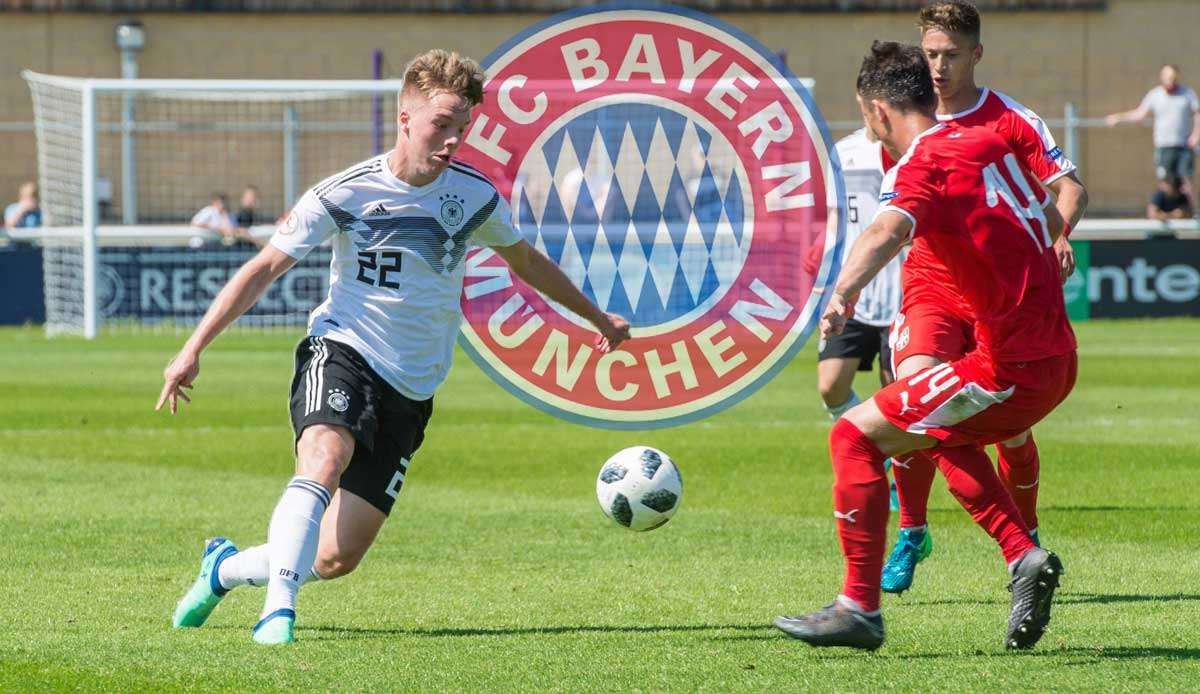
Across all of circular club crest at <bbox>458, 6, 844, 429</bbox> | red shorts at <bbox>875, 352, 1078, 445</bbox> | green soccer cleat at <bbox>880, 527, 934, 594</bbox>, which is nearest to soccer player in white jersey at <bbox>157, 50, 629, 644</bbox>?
red shorts at <bbox>875, 352, 1078, 445</bbox>

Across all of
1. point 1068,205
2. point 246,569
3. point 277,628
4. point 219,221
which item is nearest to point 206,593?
point 246,569

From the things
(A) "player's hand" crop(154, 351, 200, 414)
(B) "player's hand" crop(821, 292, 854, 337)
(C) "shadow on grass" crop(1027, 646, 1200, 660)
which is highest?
(B) "player's hand" crop(821, 292, 854, 337)

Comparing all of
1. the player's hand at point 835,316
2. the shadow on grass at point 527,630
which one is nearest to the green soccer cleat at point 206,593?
the shadow on grass at point 527,630

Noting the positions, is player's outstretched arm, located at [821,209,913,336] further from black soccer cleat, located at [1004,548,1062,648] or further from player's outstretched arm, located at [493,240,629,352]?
player's outstretched arm, located at [493,240,629,352]

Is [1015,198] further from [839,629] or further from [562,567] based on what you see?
[562,567]

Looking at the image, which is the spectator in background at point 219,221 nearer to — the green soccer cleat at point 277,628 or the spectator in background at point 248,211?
the spectator in background at point 248,211

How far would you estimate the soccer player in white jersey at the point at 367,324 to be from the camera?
5918 millimetres

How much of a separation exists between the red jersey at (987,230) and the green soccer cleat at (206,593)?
255 cm

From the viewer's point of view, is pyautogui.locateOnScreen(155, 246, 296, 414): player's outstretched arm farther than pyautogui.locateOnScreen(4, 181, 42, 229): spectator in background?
No

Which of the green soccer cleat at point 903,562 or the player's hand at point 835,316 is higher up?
the player's hand at point 835,316

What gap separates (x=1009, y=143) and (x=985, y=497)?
5.68ft

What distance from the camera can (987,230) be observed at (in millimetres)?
5754

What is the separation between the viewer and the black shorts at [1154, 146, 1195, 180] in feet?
87.1

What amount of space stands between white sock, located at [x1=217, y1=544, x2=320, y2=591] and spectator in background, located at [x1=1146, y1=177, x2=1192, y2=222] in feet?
73.1
